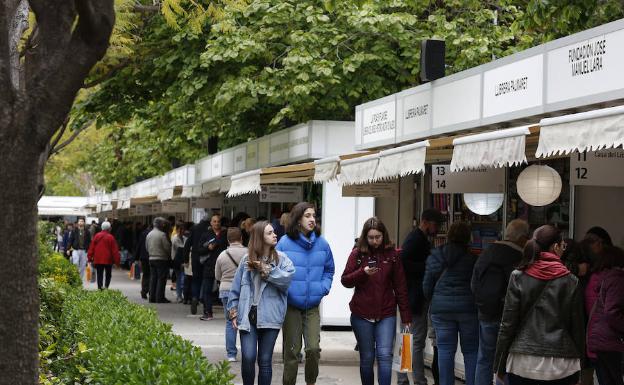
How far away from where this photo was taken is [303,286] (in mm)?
10742

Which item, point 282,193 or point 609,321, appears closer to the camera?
point 609,321

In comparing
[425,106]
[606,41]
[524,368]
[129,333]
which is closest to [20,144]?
[129,333]

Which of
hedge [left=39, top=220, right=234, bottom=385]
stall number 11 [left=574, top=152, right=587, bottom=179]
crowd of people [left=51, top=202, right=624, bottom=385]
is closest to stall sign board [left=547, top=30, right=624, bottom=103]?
stall number 11 [left=574, top=152, right=587, bottom=179]

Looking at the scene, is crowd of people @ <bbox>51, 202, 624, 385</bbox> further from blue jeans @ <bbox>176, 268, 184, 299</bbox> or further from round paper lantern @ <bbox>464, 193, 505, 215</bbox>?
blue jeans @ <bbox>176, 268, 184, 299</bbox>

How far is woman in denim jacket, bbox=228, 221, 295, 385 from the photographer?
10.5m

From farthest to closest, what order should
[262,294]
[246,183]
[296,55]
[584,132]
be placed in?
[296,55], [246,183], [262,294], [584,132]

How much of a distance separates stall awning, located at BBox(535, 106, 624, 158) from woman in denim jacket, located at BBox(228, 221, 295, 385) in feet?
10.1

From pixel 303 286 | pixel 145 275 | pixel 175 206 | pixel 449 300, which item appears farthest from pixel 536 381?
pixel 175 206

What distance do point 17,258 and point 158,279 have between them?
798 inches

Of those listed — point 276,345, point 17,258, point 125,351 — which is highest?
point 17,258

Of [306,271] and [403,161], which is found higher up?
[403,161]

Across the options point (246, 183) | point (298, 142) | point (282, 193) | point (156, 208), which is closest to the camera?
point (246, 183)

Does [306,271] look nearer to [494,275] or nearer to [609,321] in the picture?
[494,275]

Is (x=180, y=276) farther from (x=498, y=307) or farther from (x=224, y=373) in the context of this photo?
(x=224, y=373)
